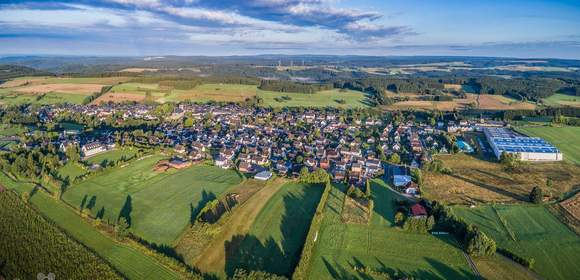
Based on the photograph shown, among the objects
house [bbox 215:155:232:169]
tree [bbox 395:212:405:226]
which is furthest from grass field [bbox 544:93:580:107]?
house [bbox 215:155:232:169]

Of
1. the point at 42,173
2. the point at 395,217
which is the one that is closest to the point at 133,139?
the point at 42,173

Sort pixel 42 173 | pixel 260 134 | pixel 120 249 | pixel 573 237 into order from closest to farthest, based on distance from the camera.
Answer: pixel 120 249, pixel 573 237, pixel 42 173, pixel 260 134

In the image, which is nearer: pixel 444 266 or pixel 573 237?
pixel 444 266

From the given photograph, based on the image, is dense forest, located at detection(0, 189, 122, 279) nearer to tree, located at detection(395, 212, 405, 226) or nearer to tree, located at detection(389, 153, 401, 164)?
tree, located at detection(395, 212, 405, 226)

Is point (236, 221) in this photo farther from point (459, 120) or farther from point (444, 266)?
point (459, 120)

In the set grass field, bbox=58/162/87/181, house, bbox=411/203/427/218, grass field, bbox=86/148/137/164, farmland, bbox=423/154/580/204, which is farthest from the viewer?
grass field, bbox=86/148/137/164
